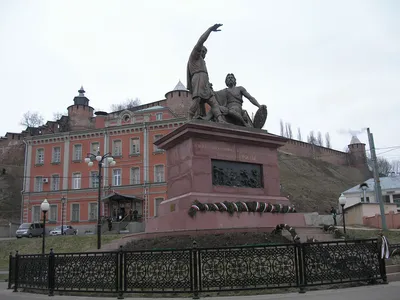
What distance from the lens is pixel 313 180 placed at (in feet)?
284

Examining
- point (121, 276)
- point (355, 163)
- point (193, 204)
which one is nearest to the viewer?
point (121, 276)

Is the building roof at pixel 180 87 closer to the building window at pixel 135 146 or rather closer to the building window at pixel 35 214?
the building window at pixel 135 146

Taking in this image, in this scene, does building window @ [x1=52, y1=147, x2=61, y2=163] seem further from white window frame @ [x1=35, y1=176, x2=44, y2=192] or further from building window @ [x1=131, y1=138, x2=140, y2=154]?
building window @ [x1=131, y1=138, x2=140, y2=154]

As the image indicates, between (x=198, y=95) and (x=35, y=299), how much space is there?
900 centimetres

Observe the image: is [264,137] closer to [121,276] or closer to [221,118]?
Answer: [221,118]

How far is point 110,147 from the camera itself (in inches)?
1853

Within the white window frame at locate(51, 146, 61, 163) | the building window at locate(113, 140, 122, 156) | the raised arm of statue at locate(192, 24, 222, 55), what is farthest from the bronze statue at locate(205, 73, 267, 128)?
the white window frame at locate(51, 146, 61, 163)

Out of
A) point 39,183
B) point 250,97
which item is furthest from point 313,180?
point 250,97

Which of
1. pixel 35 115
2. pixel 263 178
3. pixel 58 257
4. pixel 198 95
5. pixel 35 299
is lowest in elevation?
pixel 35 299

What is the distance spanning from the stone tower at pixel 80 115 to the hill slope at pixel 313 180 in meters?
34.5

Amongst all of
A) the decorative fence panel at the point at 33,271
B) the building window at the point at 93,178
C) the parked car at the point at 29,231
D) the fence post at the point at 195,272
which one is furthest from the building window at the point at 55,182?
the fence post at the point at 195,272

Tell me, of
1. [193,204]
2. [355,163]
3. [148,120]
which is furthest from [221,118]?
[355,163]

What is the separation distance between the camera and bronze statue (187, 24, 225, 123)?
14992mm

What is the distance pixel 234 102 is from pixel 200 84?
1677mm
